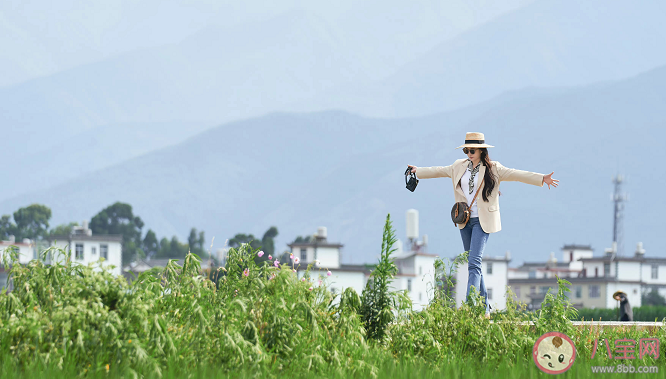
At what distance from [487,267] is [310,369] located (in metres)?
94.8

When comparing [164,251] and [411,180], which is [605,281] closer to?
[411,180]

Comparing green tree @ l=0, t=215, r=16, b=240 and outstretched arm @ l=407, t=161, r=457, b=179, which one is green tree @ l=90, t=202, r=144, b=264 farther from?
outstretched arm @ l=407, t=161, r=457, b=179

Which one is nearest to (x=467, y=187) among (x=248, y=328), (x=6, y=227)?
(x=248, y=328)

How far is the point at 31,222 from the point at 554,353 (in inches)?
6996

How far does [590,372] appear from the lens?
6277 mm

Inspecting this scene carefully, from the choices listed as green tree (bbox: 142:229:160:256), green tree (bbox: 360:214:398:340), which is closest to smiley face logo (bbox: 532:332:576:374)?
green tree (bbox: 360:214:398:340)

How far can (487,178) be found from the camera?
9586 mm

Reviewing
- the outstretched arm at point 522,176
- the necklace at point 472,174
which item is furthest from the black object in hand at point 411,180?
the outstretched arm at point 522,176

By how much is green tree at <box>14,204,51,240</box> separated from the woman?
171 m

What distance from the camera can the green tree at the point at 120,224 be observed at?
177000mm

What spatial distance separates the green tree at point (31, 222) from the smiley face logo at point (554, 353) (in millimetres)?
173035

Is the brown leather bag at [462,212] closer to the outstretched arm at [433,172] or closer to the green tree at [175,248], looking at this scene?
the outstretched arm at [433,172]

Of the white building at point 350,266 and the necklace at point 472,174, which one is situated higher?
the necklace at point 472,174

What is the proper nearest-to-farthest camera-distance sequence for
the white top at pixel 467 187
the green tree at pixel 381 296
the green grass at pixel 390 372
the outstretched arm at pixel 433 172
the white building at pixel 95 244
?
1. the green grass at pixel 390 372
2. the green tree at pixel 381 296
3. the white top at pixel 467 187
4. the outstretched arm at pixel 433 172
5. the white building at pixel 95 244
